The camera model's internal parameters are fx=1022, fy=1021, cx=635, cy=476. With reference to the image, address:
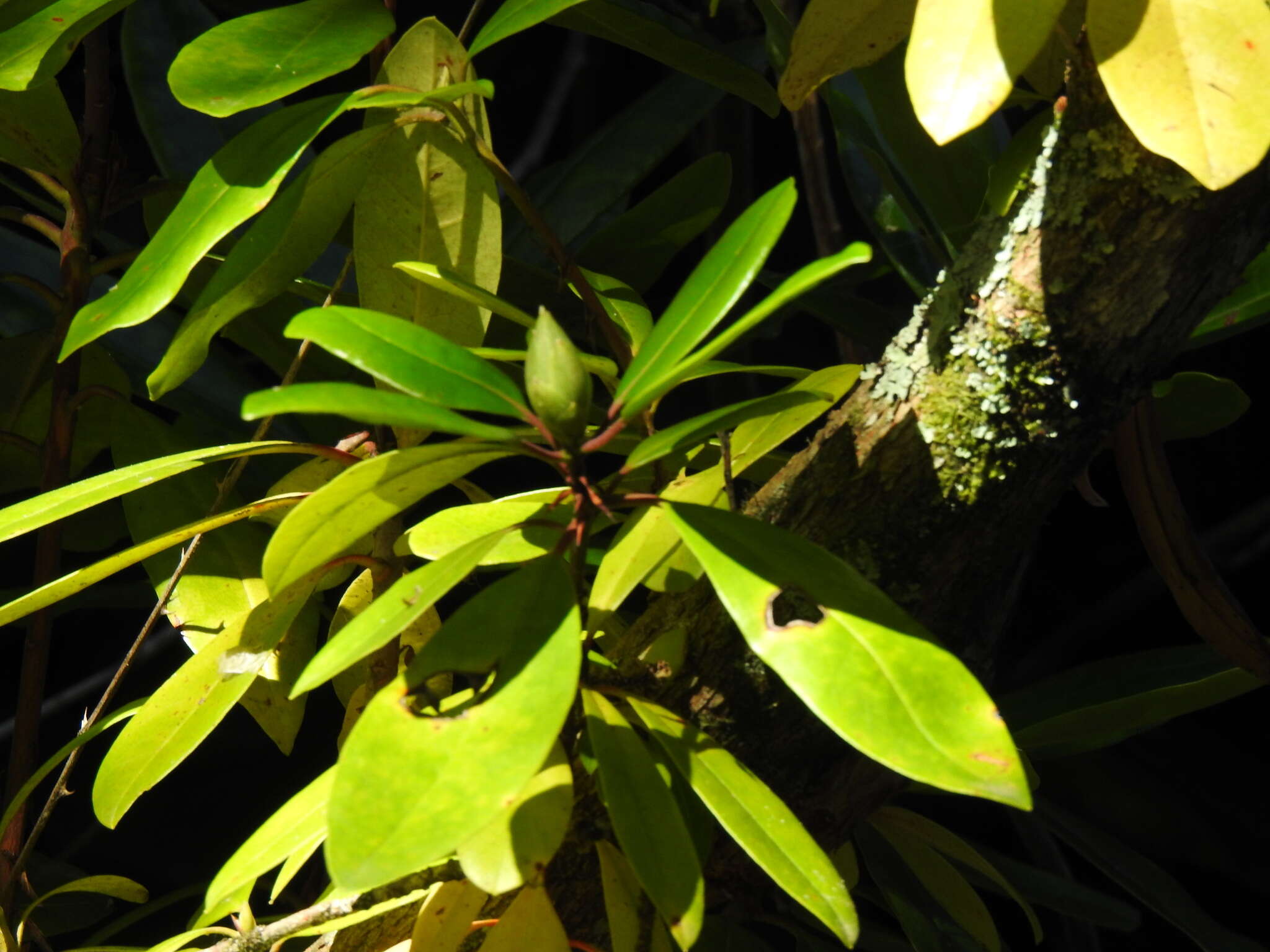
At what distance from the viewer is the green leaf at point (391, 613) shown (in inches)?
A: 13.9

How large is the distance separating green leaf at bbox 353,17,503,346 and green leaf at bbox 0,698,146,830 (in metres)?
0.29

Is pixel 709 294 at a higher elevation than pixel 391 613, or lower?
higher

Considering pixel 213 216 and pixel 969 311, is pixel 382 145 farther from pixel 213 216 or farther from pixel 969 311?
pixel 969 311

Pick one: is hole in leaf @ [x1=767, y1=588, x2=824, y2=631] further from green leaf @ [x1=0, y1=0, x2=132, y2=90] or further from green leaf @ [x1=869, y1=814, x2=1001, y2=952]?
green leaf @ [x1=0, y1=0, x2=132, y2=90]

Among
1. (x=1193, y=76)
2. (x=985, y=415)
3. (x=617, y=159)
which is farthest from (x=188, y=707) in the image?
(x=617, y=159)

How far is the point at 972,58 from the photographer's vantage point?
1.36 ft

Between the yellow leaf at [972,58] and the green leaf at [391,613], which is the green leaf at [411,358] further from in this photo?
the yellow leaf at [972,58]

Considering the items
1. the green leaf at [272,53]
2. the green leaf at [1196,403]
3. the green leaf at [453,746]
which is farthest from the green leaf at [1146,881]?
the green leaf at [272,53]

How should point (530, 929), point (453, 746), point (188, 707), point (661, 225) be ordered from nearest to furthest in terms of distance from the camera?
point (453, 746) → point (530, 929) → point (188, 707) → point (661, 225)

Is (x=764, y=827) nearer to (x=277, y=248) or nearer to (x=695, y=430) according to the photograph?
(x=695, y=430)

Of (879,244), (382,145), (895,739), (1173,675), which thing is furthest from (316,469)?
(1173,675)

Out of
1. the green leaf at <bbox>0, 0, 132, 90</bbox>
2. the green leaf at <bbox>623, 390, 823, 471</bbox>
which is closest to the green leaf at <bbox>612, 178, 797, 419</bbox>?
the green leaf at <bbox>623, 390, 823, 471</bbox>

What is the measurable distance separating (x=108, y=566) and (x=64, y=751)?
0.49 ft

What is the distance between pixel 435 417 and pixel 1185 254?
0.33 m
